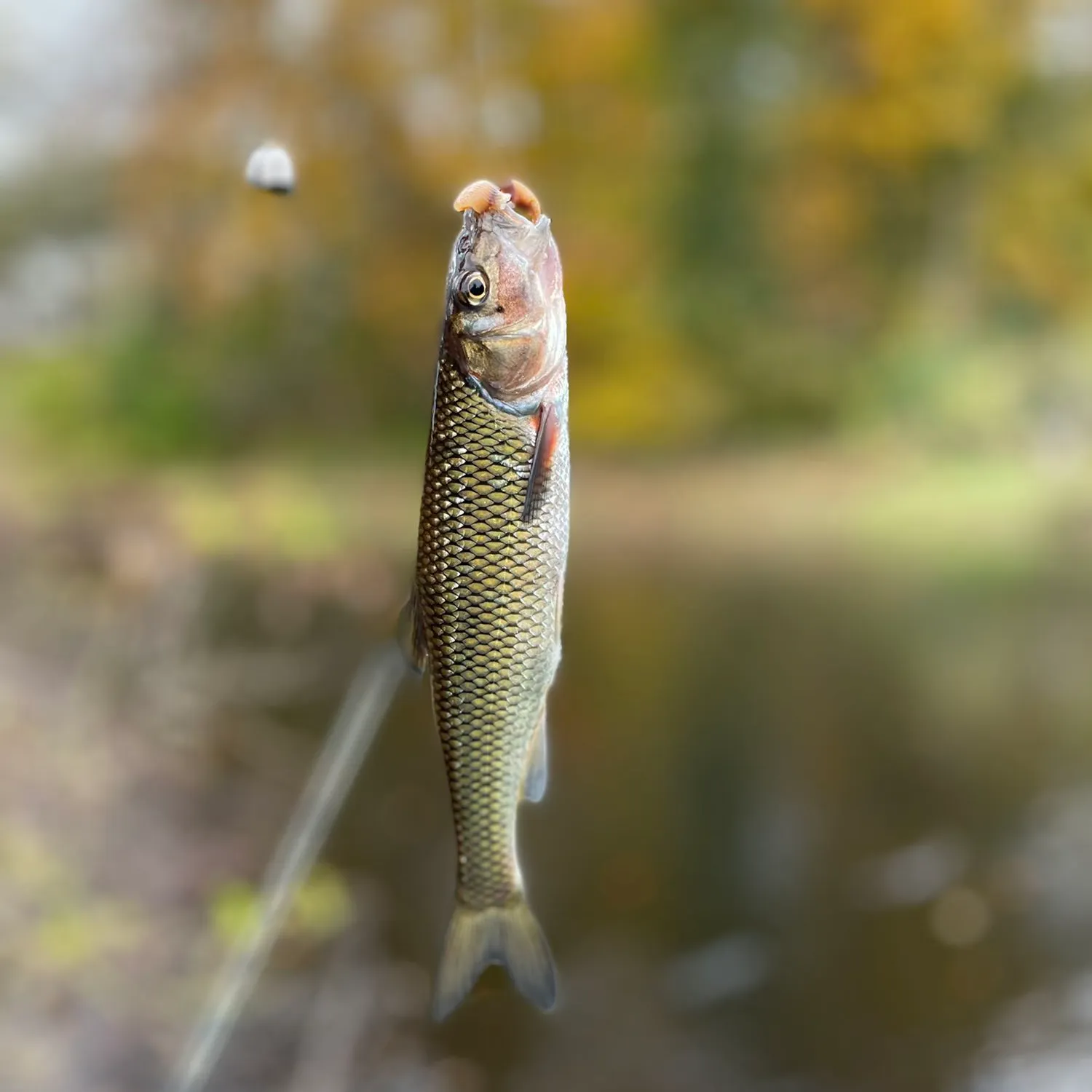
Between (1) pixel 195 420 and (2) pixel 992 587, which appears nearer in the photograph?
(1) pixel 195 420

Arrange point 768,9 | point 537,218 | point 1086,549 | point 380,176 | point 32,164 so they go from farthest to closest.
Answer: point 1086,549 → point 768,9 → point 32,164 → point 380,176 → point 537,218

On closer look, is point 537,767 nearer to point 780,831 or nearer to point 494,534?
point 494,534

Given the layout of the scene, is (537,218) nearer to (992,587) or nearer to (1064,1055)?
(1064,1055)

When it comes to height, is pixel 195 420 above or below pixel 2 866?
above

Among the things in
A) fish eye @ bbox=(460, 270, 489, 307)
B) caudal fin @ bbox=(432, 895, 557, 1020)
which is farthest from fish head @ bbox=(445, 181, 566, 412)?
caudal fin @ bbox=(432, 895, 557, 1020)

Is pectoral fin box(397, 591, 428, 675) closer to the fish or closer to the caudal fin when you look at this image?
the fish

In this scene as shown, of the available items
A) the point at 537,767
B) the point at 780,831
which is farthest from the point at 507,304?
the point at 780,831

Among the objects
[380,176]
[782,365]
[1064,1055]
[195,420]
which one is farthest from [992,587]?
[195,420]
